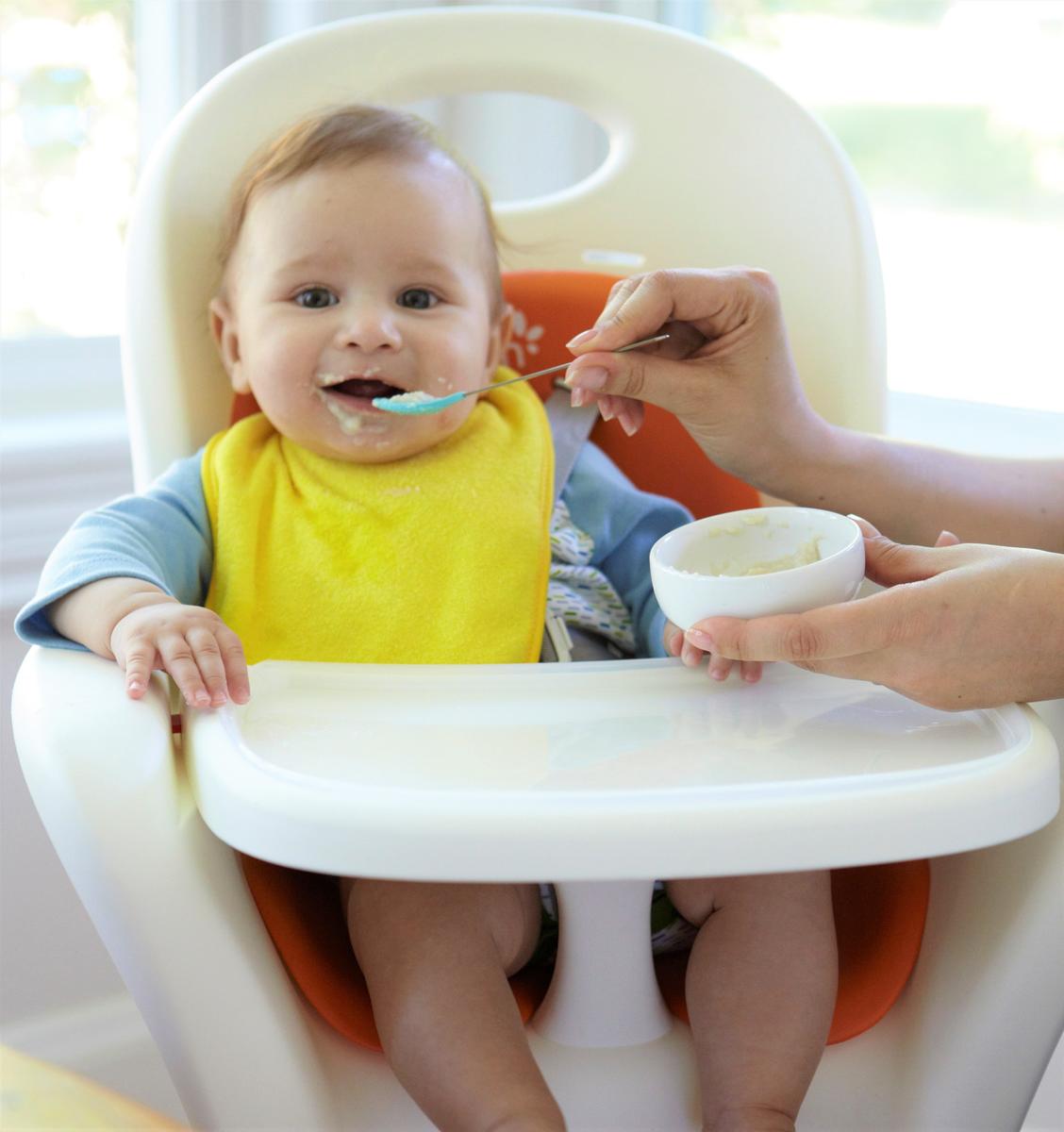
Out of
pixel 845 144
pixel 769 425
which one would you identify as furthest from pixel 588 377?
pixel 845 144

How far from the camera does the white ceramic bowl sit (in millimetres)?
700

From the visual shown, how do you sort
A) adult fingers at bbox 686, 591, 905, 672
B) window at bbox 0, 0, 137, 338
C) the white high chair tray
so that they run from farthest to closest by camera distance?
window at bbox 0, 0, 137, 338 → adult fingers at bbox 686, 591, 905, 672 → the white high chair tray

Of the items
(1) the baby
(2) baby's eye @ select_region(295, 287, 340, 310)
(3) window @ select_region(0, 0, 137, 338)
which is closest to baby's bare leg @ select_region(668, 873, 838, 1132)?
(1) the baby

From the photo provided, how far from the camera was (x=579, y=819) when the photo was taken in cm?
55

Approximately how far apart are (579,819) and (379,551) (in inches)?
16.7

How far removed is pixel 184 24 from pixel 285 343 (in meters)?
0.63

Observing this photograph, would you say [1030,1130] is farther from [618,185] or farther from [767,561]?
[618,185]

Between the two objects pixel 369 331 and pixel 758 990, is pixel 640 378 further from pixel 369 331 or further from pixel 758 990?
pixel 758 990

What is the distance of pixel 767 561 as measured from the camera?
0.80 meters

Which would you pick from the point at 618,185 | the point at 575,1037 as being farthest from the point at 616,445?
the point at 575,1037

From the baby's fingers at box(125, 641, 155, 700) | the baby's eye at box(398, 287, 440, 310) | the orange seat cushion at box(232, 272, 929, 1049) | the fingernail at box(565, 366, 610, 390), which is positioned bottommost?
the orange seat cushion at box(232, 272, 929, 1049)

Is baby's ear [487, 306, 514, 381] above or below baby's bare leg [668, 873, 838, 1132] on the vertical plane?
above

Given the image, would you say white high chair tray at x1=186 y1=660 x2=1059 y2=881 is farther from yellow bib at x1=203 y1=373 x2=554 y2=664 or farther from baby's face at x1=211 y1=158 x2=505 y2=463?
baby's face at x1=211 y1=158 x2=505 y2=463

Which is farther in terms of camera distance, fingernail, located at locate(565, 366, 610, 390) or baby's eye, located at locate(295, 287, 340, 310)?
baby's eye, located at locate(295, 287, 340, 310)
